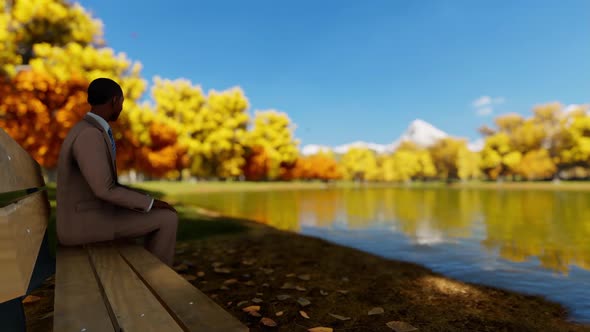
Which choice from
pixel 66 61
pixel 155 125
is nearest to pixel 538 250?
pixel 66 61

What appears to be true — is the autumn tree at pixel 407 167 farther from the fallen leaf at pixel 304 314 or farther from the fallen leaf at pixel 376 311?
the fallen leaf at pixel 304 314

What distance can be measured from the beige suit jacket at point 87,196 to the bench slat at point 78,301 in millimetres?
371

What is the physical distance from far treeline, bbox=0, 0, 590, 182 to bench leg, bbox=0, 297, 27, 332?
16605 millimetres

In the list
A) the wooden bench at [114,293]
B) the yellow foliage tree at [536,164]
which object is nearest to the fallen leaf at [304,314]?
the wooden bench at [114,293]

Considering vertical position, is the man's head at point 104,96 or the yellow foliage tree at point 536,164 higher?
the yellow foliage tree at point 536,164

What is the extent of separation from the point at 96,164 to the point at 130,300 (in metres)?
1.18

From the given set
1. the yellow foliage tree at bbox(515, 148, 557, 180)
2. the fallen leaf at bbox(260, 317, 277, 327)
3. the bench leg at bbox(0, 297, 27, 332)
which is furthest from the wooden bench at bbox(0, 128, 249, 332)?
the yellow foliage tree at bbox(515, 148, 557, 180)

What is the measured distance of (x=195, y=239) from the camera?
7238 mm

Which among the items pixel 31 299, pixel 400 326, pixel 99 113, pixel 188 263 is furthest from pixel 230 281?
pixel 99 113

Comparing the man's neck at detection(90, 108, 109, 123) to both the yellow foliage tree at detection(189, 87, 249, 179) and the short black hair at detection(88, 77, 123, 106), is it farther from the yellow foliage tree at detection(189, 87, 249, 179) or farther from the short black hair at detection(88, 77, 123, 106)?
the yellow foliage tree at detection(189, 87, 249, 179)

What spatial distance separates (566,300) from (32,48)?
23.4m

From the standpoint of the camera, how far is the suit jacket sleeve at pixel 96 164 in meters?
2.41

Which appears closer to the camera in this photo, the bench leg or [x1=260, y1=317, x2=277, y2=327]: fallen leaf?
the bench leg

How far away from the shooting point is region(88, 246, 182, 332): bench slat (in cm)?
141
